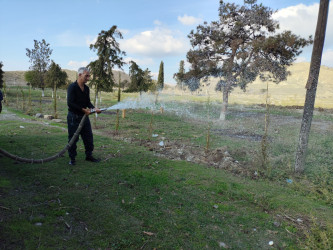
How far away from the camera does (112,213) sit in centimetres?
368

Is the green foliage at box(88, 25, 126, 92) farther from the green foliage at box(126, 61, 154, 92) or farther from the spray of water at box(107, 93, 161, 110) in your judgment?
the green foliage at box(126, 61, 154, 92)

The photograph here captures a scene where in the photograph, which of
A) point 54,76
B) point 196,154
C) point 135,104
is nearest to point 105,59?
point 135,104

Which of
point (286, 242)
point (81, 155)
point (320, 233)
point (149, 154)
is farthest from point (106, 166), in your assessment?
point (320, 233)

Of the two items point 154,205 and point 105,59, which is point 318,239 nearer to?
point 154,205

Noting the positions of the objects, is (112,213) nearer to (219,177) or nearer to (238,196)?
(238,196)

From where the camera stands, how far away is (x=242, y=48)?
19.0m

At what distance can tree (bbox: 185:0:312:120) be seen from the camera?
1736 centimetres

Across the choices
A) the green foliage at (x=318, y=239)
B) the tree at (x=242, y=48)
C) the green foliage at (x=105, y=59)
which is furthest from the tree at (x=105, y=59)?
the green foliage at (x=318, y=239)

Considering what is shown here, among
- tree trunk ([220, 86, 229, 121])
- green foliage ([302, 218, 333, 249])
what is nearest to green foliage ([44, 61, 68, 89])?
tree trunk ([220, 86, 229, 121])

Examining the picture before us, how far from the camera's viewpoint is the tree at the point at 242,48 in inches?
683

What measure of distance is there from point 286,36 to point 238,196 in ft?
53.2

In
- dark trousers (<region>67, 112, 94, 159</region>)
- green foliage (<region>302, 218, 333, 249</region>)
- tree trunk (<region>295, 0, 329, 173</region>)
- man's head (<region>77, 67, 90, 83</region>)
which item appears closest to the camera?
green foliage (<region>302, 218, 333, 249</region>)

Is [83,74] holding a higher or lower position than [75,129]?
higher

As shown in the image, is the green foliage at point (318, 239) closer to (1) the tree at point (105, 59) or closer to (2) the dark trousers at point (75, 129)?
(2) the dark trousers at point (75, 129)
